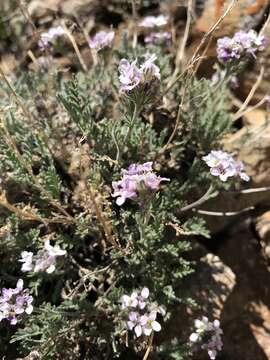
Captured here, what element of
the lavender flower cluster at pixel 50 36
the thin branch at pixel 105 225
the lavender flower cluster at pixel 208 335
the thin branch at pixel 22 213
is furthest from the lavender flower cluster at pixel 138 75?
the lavender flower cluster at pixel 208 335

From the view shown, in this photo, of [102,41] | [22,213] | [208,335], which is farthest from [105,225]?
[102,41]

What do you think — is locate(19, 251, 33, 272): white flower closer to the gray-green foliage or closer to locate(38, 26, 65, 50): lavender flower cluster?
the gray-green foliage

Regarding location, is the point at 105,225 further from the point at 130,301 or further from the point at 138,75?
the point at 138,75

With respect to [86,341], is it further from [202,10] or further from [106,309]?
[202,10]

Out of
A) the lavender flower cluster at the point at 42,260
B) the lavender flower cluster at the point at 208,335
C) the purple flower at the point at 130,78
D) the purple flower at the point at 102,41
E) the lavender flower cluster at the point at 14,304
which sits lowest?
the lavender flower cluster at the point at 208,335

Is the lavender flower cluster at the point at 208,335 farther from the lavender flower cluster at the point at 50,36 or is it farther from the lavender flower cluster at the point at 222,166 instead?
the lavender flower cluster at the point at 50,36

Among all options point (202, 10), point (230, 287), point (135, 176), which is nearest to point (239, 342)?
point (230, 287)
